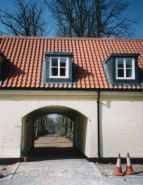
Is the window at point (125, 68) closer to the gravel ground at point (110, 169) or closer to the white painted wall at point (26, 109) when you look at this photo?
the white painted wall at point (26, 109)

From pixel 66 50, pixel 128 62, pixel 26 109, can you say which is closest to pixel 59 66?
pixel 66 50

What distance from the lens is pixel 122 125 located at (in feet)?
62.2

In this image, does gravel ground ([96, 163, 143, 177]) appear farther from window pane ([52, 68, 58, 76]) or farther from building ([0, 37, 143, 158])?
Answer: window pane ([52, 68, 58, 76])

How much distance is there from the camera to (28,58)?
2123 centimetres

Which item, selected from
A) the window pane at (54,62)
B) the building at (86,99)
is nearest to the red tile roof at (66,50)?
the building at (86,99)

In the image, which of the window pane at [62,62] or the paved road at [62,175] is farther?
the window pane at [62,62]

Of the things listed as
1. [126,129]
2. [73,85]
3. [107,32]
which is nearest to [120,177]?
[126,129]

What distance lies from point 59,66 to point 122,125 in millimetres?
4695

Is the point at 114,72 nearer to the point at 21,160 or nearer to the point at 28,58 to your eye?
the point at 28,58

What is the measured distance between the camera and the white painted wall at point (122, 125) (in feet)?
61.7

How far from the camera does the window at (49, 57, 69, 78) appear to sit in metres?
19.7

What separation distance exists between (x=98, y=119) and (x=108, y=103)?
3.31 ft

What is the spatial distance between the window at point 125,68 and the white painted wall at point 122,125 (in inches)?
48.0

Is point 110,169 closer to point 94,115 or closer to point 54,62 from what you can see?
point 94,115
